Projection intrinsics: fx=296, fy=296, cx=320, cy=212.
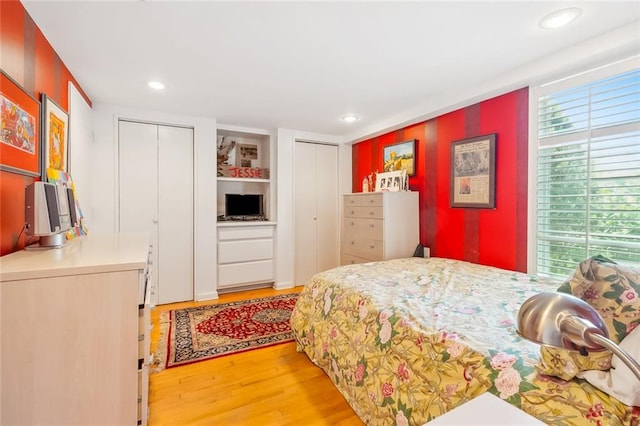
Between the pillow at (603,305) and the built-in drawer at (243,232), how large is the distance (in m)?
3.49

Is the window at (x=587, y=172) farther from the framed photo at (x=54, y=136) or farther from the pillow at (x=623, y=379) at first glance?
the framed photo at (x=54, y=136)

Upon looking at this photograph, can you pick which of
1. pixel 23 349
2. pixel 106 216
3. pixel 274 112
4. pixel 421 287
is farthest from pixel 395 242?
pixel 106 216

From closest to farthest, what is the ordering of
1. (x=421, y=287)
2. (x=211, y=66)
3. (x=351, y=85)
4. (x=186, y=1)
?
(x=186, y=1) → (x=421, y=287) → (x=211, y=66) → (x=351, y=85)

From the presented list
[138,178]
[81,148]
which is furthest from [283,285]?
[81,148]

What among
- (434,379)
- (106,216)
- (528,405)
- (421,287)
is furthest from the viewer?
(106,216)

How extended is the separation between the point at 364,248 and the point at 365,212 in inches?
16.9

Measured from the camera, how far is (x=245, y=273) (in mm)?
4008

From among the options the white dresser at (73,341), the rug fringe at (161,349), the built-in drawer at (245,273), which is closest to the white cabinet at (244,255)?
the built-in drawer at (245,273)

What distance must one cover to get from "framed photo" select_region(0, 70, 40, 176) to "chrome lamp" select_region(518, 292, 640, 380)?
7.01 feet

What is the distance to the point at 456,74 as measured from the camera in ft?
7.89

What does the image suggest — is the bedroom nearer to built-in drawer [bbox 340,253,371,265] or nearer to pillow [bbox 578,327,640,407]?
built-in drawer [bbox 340,253,371,265]

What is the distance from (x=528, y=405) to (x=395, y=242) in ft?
7.70

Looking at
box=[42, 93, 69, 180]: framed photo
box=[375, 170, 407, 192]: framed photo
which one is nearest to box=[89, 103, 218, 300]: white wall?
box=[42, 93, 69, 180]: framed photo

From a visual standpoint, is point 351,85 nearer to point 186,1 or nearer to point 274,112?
point 274,112
